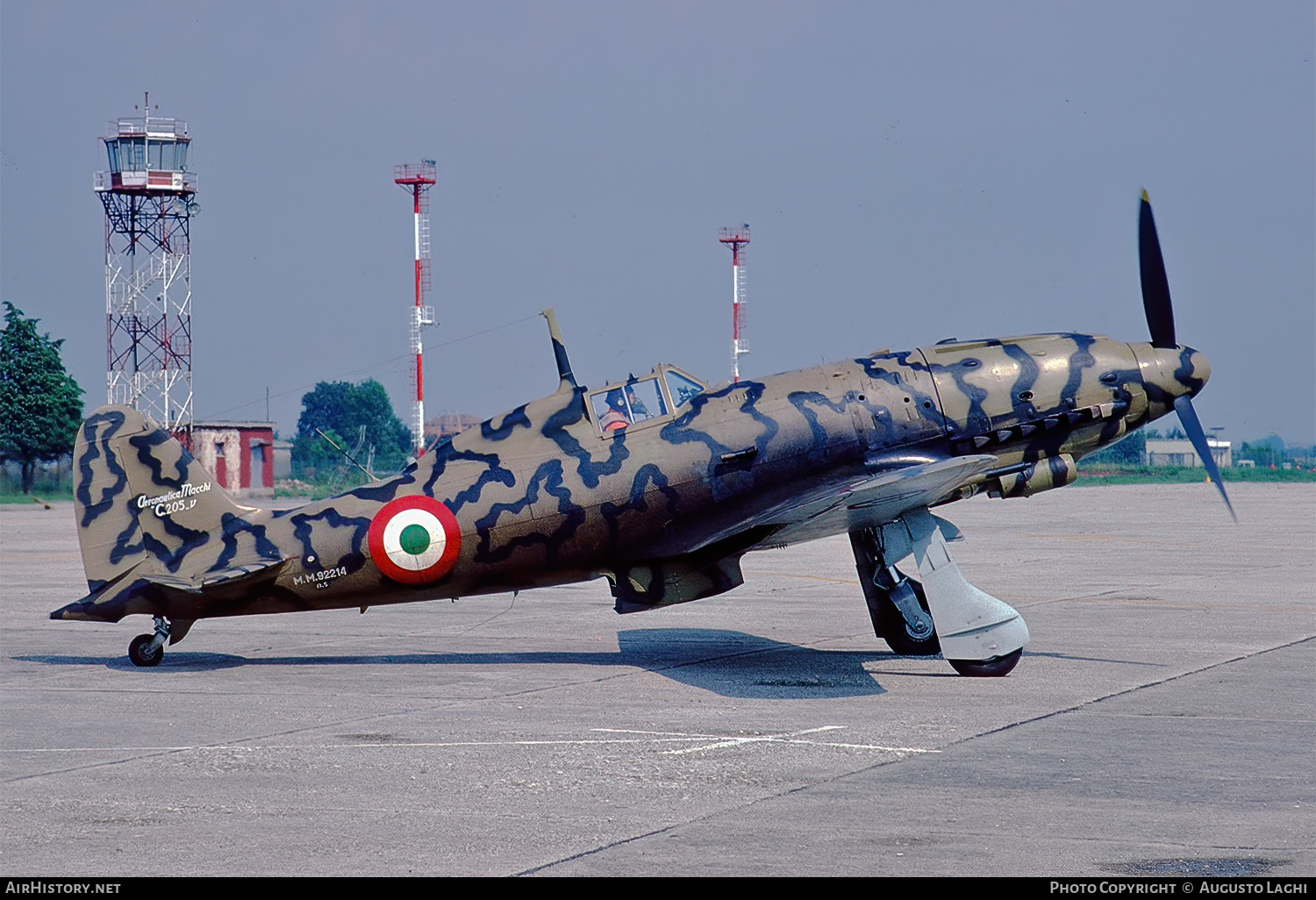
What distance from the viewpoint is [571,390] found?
13789mm

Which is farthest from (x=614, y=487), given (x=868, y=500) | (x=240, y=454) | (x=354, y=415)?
(x=354, y=415)

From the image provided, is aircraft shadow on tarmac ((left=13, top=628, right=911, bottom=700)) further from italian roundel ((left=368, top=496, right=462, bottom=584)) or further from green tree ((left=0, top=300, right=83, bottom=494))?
green tree ((left=0, top=300, right=83, bottom=494))

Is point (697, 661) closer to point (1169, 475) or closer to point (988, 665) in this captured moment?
point (988, 665)

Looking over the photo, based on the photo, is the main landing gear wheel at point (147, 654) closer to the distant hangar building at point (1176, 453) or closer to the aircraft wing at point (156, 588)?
the aircraft wing at point (156, 588)

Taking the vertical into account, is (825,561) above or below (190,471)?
below

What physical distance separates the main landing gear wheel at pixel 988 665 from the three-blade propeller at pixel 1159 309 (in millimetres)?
3253

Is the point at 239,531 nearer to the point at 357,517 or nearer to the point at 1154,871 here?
the point at 357,517

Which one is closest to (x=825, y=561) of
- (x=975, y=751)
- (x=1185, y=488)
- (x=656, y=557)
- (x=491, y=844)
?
(x=656, y=557)

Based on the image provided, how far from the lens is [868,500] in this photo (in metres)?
12.0

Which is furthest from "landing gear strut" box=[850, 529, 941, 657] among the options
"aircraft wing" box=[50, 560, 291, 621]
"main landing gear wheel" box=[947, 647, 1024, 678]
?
"aircraft wing" box=[50, 560, 291, 621]

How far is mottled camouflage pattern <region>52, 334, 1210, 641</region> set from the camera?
13289mm

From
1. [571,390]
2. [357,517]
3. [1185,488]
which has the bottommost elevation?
[1185,488]
